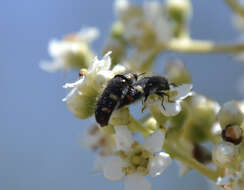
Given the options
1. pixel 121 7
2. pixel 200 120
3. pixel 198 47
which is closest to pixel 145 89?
pixel 200 120

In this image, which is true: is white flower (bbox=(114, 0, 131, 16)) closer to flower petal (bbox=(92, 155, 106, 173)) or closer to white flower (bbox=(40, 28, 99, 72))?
white flower (bbox=(40, 28, 99, 72))

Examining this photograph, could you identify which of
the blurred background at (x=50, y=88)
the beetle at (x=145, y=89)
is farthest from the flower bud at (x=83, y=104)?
the blurred background at (x=50, y=88)

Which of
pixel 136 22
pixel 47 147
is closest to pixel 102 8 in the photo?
pixel 47 147

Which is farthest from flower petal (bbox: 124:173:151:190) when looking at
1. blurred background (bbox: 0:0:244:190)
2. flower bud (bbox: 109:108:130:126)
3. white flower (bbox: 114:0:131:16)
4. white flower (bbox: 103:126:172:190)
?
blurred background (bbox: 0:0:244:190)

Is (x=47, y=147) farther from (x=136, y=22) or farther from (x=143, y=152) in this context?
(x=143, y=152)

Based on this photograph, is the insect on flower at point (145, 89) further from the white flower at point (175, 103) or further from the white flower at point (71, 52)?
the white flower at point (71, 52)

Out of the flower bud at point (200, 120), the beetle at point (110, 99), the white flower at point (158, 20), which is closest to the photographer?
the beetle at point (110, 99)

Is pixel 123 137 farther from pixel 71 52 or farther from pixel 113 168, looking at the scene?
pixel 71 52
